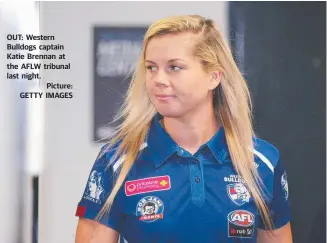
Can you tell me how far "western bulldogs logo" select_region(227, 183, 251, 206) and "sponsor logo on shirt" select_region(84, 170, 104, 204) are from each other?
1.24 feet

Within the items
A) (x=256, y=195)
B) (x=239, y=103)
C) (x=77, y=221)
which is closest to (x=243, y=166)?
(x=256, y=195)

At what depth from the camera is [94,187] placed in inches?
58.9

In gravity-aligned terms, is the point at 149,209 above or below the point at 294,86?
below

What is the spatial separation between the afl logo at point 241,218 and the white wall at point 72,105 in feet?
1.50

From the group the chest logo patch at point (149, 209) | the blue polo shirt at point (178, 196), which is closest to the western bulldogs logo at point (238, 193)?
the blue polo shirt at point (178, 196)

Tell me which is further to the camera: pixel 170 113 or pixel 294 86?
pixel 294 86

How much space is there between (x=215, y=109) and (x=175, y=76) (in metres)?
0.19

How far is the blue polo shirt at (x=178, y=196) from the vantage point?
4.61 ft

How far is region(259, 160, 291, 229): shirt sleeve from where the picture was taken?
4.98 ft

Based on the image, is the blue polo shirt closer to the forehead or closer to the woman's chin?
the woman's chin

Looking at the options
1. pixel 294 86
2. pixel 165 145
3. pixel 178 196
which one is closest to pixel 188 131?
pixel 165 145

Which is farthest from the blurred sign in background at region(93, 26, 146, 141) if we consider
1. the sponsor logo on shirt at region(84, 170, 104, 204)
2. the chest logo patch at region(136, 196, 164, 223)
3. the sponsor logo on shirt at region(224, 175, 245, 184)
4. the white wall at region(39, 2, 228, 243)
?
the sponsor logo on shirt at region(224, 175, 245, 184)

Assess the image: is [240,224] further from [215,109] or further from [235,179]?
[215,109]

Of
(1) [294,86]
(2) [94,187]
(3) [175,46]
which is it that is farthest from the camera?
(1) [294,86]
